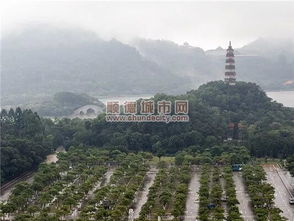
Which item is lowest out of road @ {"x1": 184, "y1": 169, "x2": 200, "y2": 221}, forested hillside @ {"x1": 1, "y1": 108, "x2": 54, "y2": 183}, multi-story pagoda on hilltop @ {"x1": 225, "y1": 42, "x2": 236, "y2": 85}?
road @ {"x1": 184, "y1": 169, "x2": 200, "y2": 221}

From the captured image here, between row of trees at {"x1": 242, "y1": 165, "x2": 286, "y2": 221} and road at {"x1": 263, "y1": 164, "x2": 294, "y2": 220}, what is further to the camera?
road at {"x1": 263, "y1": 164, "x2": 294, "y2": 220}

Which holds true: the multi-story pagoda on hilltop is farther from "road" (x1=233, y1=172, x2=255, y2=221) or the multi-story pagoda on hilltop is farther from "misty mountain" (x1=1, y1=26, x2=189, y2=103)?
"misty mountain" (x1=1, y1=26, x2=189, y2=103)

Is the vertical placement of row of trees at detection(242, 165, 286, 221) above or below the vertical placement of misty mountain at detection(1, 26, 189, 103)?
below

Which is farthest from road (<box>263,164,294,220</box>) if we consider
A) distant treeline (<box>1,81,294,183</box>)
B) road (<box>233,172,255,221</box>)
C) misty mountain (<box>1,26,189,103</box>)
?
misty mountain (<box>1,26,189,103</box>)

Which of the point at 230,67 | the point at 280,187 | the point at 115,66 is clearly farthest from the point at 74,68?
the point at 280,187

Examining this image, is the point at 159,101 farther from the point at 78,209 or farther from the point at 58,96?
the point at 58,96

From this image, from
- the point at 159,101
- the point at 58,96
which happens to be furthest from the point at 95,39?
the point at 159,101
